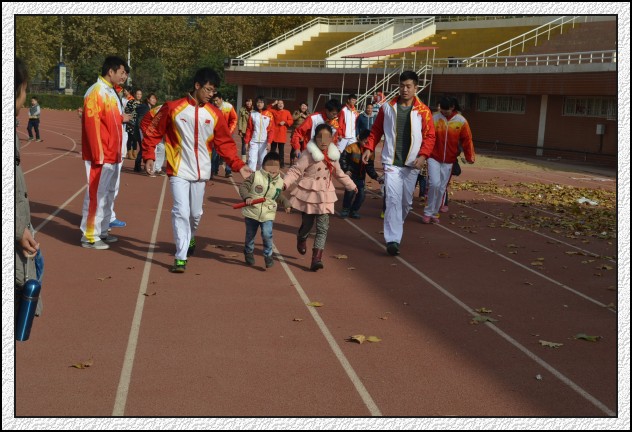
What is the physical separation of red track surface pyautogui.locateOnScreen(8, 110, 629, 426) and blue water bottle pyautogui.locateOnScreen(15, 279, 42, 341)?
1022 millimetres

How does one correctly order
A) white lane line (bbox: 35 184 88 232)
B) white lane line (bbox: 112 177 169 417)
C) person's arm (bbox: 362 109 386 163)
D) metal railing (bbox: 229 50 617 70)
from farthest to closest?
metal railing (bbox: 229 50 617 70) < white lane line (bbox: 35 184 88 232) < person's arm (bbox: 362 109 386 163) < white lane line (bbox: 112 177 169 417)

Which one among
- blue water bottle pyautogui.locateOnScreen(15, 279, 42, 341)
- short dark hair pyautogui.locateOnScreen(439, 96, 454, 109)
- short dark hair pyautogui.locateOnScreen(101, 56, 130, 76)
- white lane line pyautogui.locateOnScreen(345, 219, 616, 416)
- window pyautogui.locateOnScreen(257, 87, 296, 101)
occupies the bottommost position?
white lane line pyautogui.locateOnScreen(345, 219, 616, 416)

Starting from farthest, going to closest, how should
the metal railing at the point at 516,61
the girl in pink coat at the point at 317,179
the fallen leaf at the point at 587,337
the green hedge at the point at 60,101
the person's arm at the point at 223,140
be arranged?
the green hedge at the point at 60,101 < the metal railing at the point at 516,61 < the girl in pink coat at the point at 317,179 < the person's arm at the point at 223,140 < the fallen leaf at the point at 587,337

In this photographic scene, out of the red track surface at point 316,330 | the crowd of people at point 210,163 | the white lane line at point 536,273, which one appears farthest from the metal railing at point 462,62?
the red track surface at point 316,330

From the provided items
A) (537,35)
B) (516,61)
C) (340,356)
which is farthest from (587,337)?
(537,35)

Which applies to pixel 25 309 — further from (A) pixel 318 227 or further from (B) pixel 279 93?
(B) pixel 279 93

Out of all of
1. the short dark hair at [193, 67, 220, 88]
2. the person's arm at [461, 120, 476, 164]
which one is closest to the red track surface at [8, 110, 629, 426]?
the person's arm at [461, 120, 476, 164]

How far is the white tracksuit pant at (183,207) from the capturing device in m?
9.12

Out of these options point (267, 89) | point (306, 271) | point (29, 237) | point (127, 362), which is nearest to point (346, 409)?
point (127, 362)

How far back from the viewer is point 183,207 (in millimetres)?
9211

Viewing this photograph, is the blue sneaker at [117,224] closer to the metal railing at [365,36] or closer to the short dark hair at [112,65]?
the short dark hair at [112,65]

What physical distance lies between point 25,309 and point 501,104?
1455 inches

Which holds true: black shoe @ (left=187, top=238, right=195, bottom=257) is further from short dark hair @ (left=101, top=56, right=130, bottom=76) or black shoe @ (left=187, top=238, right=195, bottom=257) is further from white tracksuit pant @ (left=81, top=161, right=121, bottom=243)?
short dark hair @ (left=101, top=56, right=130, bottom=76)

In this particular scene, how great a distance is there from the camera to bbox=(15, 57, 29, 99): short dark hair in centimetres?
423
